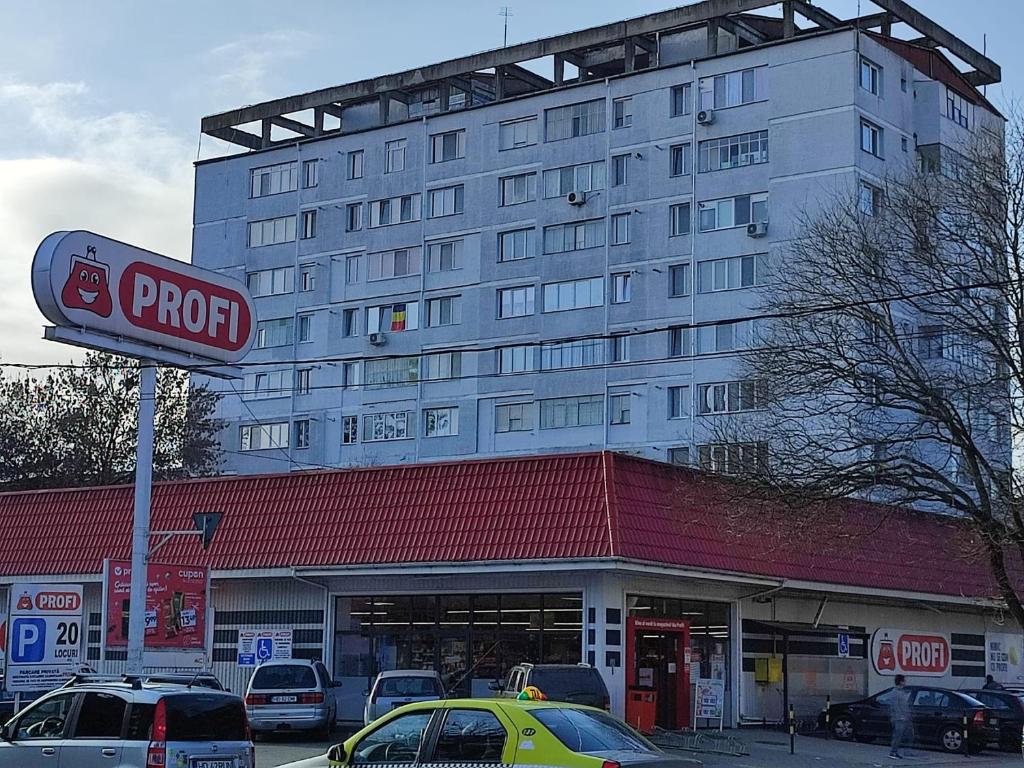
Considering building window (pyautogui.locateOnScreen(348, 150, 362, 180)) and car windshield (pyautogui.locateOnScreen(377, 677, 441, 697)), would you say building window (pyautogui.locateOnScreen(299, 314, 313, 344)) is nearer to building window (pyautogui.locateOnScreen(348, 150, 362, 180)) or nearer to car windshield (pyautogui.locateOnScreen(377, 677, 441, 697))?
building window (pyautogui.locateOnScreen(348, 150, 362, 180))

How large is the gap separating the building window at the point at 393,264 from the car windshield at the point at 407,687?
163ft

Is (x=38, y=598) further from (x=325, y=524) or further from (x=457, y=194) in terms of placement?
(x=457, y=194)

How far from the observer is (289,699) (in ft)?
98.0

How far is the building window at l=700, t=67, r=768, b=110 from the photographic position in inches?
2621

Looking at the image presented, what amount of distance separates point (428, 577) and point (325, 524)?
9.01ft

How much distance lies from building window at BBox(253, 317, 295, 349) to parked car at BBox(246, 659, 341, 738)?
50.8 metres

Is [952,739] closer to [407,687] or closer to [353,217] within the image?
[407,687]

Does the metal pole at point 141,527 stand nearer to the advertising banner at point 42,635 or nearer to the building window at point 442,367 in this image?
the advertising banner at point 42,635

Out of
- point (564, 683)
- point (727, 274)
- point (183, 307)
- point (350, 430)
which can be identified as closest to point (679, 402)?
point (727, 274)

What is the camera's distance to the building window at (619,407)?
6950 cm

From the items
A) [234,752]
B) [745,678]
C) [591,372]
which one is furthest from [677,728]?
[591,372]

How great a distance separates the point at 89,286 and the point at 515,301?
150 feet

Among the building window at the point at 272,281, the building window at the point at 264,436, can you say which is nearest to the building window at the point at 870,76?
the building window at the point at 272,281

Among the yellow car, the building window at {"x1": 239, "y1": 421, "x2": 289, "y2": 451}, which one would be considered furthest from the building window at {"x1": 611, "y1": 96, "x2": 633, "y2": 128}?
the yellow car
